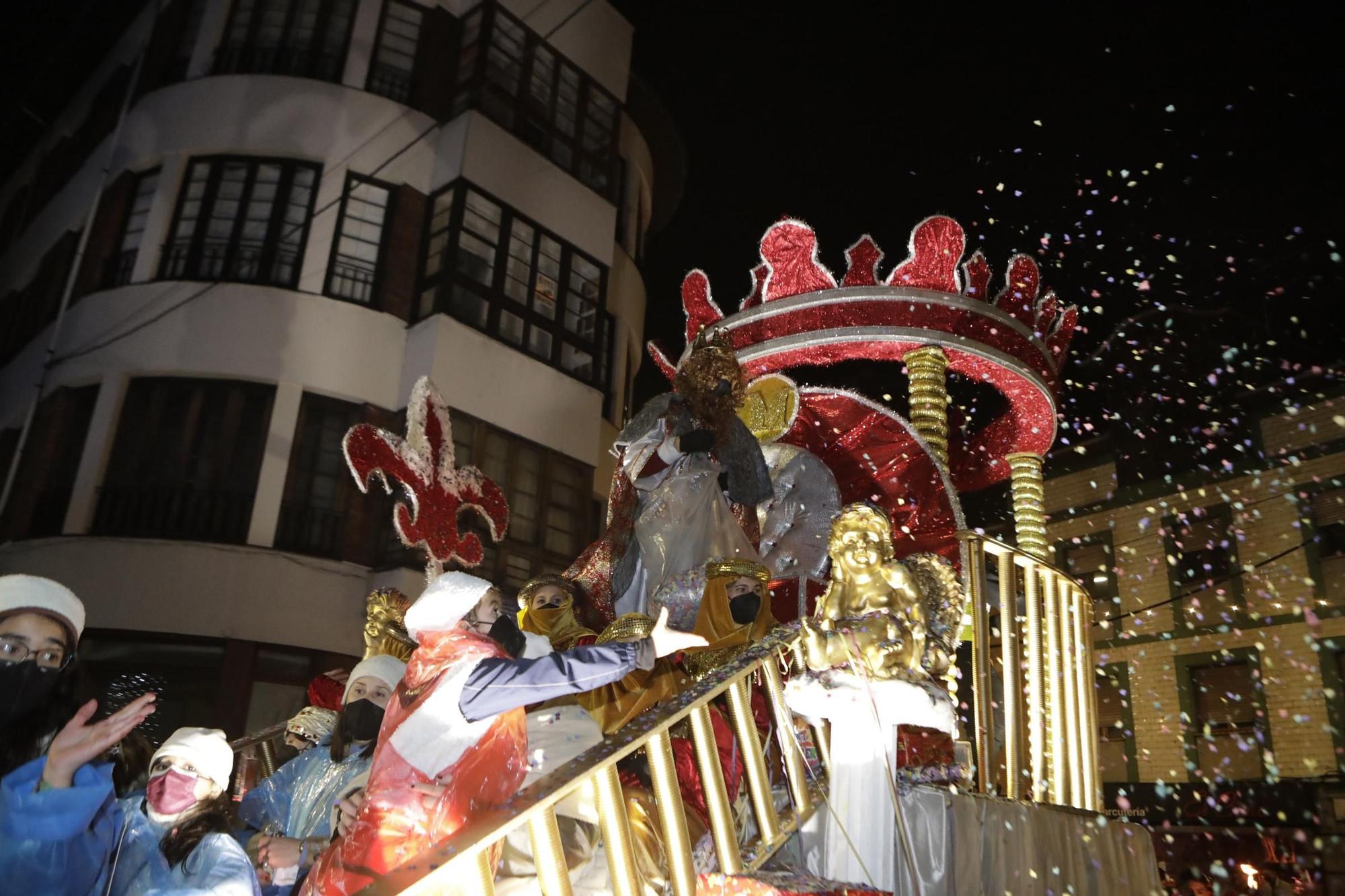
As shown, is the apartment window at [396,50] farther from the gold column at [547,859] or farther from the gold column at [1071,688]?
the gold column at [547,859]

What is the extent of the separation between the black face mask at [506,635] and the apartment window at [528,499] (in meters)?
9.08

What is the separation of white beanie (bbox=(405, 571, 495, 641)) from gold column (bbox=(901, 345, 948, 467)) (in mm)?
3884

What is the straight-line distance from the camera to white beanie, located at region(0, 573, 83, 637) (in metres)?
2.79

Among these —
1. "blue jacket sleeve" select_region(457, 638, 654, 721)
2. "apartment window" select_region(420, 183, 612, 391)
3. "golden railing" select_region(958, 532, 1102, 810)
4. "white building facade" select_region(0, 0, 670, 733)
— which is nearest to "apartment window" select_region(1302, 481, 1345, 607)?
"white building facade" select_region(0, 0, 670, 733)

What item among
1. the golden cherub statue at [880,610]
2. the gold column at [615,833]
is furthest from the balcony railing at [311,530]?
the gold column at [615,833]

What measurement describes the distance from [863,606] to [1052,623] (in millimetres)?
1388

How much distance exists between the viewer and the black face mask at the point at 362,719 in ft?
13.5

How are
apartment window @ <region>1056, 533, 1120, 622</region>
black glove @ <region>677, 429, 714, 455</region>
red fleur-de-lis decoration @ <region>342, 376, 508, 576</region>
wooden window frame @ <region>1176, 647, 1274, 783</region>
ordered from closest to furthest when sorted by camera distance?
1. black glove @ <region>677, 429, 714, 455</region>
2. red fleur-de-lis decoration @ <region>342, 376, 508, 576</region>
3. wooden window frame @ <region>1176, 647, 1274, 783</region>
4. apartment window @ <region>1056, 533, 1120, 622</region>

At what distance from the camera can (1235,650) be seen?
16.8 meters

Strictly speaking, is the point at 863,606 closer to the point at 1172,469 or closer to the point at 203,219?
the point at 203,219

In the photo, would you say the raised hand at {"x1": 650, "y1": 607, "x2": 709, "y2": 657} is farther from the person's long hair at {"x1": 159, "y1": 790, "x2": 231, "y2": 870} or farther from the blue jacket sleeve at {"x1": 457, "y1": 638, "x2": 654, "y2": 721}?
the person's long hair at {"x1": 159, "y1": 790, "x2": 231, "y2": 870}

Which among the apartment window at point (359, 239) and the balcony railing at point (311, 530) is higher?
the apartment window at point (359, 239)

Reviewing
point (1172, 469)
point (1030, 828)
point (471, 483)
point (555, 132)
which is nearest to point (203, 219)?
point (555, 132)

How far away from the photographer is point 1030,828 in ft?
12.4
